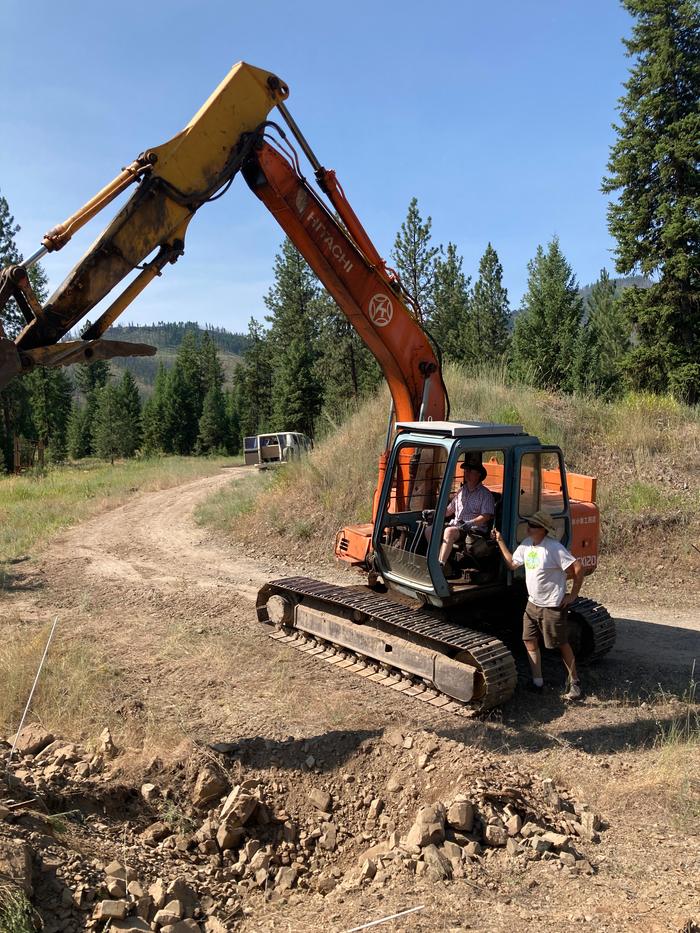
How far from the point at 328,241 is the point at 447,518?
3.44 m

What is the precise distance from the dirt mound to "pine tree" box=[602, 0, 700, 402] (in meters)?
18.7

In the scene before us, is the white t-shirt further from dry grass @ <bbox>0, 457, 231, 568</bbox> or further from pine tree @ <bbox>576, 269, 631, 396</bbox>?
pine tree @ <bbox>576, 269, 631, 396</bbox>

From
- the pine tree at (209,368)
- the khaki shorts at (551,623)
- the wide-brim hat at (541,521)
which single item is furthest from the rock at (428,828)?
the pine tree at (209,368)

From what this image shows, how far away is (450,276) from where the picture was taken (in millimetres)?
38594

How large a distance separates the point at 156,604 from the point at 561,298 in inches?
1275

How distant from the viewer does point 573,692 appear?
6.25 metres

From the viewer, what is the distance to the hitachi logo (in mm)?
7480

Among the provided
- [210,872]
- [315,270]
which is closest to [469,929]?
[210,872]

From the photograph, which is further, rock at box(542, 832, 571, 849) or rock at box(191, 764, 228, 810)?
rock at box(191, 764, 228, 810)

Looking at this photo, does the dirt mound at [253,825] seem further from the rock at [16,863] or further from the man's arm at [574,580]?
the man's arm at [574,580]

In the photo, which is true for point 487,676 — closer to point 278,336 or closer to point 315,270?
point 315,270

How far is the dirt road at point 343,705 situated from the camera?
3762 millimetres

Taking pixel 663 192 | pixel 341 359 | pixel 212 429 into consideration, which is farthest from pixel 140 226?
pixel 212 429

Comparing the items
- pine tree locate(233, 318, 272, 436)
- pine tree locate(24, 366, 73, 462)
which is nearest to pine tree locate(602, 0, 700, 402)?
pine tree locate(233, 318, 272, 436)
